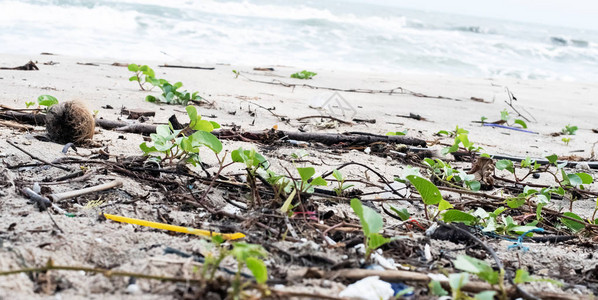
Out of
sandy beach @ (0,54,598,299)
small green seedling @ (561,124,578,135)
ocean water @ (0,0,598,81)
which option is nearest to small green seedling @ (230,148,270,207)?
sandy beach @ (0,54,598,299)

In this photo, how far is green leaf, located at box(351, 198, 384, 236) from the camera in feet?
4.02

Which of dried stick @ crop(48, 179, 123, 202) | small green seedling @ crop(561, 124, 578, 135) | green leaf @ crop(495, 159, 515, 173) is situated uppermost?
dried stick @ crop(48, 179, 123, 202)

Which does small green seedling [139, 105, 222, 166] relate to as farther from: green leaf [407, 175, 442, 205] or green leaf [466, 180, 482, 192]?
green leaf [466, 180, 482, 192]

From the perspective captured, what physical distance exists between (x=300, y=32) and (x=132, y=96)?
1256cm

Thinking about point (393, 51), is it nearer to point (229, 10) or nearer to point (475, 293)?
point (229, 10)

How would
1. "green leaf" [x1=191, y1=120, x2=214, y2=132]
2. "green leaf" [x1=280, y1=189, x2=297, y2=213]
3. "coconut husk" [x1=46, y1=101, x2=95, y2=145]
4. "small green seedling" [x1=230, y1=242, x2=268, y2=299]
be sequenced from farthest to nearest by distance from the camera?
"coconut husk" [x1=46, y1=101, x2=95, y2=145] < "green leaf" [x1=191, y1=120, x2=214, y2=132] < "green leaf" [x1=280, y1=189, x2=297, y2=213] < "small green seedling" [x1=230, y1=242, x2=268, y2=299]

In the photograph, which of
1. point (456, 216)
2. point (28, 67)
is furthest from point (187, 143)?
point (28, 67)

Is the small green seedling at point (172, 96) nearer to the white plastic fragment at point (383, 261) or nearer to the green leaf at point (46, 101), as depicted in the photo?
the green leaf at point (46, 101)

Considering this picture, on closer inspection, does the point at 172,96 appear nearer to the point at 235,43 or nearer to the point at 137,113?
the point at 137,113

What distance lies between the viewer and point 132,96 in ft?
12.7

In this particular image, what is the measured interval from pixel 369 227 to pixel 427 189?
0.40 metres

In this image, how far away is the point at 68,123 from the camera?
2180 mm

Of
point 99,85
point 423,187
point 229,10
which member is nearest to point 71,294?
point 423,187

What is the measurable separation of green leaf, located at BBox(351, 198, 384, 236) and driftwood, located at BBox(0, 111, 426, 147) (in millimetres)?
1486
